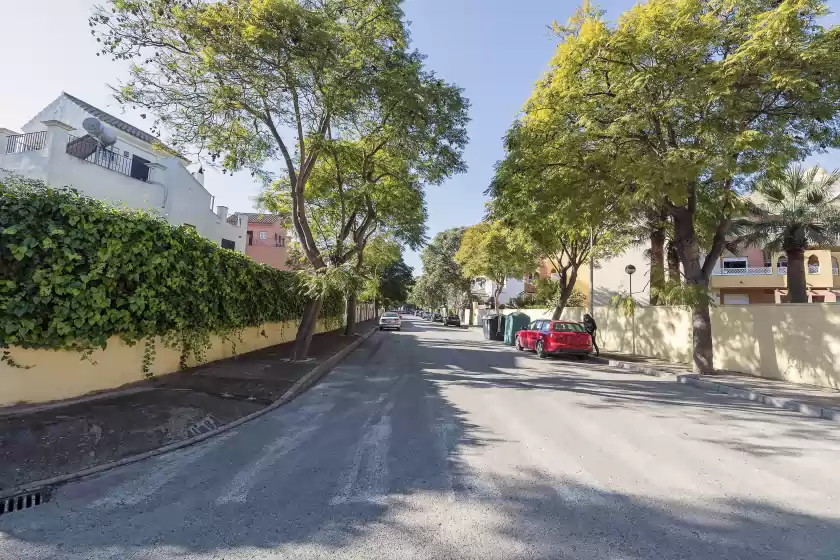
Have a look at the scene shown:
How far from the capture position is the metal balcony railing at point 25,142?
53.1 feet

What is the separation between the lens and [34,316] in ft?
20.0

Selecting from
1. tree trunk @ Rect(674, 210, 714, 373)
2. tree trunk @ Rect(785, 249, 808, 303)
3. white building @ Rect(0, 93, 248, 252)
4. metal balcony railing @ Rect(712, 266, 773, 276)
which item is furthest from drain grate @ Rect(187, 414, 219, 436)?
metal balcony railing @ Rect(712, 266, 773, 276)

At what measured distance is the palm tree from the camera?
1975 cm

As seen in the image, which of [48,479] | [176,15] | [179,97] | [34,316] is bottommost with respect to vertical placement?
[48,479]

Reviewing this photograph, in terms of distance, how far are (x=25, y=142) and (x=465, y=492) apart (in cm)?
1980

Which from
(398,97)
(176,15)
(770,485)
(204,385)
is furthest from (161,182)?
(770,485)

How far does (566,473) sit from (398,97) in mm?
9856

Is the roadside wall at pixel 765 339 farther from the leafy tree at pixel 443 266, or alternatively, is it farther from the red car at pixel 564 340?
the leafy tree at pixel 443 266

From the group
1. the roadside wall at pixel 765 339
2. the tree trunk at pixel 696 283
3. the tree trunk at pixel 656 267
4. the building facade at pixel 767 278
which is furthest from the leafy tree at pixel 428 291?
the tree trunk at pixel 696 283

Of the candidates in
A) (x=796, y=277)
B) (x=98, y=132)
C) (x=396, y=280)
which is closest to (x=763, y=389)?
(x=796, y=277)

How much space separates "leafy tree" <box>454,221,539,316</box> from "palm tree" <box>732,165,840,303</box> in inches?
387

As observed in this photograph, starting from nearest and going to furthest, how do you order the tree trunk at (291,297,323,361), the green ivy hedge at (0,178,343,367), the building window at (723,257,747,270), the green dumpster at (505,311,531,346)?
the green ivy hedge at (0,178,343,367) → the tree trunk at (291,297,323,361) → the green dumpster at (505,311,531,346) → the building window at (723,257,747,270)

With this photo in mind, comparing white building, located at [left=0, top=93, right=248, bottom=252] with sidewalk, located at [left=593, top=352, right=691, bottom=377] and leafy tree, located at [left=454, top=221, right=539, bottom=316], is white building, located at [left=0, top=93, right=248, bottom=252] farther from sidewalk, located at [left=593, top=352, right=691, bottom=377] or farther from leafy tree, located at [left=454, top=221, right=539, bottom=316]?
leafy tree, located at [left=454, top=221, right=539, bottom=316]

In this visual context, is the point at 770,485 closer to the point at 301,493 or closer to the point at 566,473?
the point at 566,473
